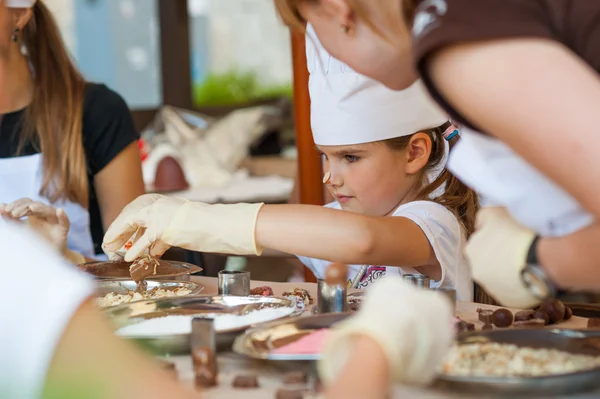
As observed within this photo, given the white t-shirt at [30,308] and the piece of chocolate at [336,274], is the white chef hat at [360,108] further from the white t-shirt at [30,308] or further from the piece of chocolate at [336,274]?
the white t-shirt at [30,308]

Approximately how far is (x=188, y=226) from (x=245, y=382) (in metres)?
0.43

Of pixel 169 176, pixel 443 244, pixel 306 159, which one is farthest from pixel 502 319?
pixel 169 176

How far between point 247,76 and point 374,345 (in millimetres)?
4326

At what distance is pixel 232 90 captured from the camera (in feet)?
15.9

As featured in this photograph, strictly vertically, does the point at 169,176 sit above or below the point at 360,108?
below

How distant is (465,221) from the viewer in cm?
158

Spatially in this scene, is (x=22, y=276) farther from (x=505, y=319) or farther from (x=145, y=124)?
(x=145, y=124)

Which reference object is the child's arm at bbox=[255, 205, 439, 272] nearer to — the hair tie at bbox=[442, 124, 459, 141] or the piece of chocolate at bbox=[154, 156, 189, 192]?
the hair tie at bbox=[442, 124, 459, 141]

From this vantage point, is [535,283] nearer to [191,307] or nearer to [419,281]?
[419,281]

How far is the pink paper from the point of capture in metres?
0.89

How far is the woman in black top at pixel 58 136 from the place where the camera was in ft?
6.48

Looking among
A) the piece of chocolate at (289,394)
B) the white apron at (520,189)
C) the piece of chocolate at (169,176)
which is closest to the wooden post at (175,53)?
the piece of chocolate at (169,176)

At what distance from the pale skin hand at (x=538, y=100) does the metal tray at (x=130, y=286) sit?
0.70 metres

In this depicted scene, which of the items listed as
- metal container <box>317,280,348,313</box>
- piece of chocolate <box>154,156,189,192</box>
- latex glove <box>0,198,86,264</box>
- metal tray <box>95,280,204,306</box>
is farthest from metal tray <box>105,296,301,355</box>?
piece of chocolate <box>154,156,189,192</box>
